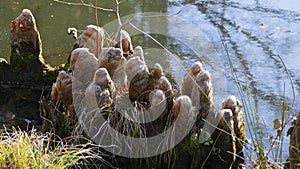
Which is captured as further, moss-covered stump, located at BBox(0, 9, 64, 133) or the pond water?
the pond water

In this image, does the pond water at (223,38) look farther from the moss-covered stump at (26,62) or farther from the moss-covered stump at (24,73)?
the moss-covered stump at (26,62)

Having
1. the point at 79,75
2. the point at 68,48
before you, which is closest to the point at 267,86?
the point at 79,75

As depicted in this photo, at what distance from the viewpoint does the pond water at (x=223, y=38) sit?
422 cm

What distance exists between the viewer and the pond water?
4223 millimetres

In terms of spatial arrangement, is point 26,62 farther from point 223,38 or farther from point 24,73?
point 223,38

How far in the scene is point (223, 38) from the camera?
503 centimetres

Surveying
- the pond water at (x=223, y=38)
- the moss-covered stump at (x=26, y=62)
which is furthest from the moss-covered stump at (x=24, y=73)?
the pond water at (x=223, y=38)

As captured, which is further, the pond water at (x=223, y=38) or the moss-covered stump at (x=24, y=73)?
the pond water at (x=223, y=38)

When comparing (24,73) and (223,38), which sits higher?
(223,38)

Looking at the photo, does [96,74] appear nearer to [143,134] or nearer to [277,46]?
[143,134]

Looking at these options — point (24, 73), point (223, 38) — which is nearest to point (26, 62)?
point (24, 73)

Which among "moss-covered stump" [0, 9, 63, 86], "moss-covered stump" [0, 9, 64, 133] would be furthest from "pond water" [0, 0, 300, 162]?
"moss-covered stump" [0, 9, 63, 86]

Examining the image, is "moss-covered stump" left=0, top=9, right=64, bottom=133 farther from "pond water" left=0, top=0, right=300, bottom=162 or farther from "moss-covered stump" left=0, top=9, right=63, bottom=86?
"pond water" left=0, top=0, right=300, bottom=162

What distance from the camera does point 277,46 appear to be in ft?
15.8
